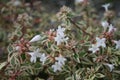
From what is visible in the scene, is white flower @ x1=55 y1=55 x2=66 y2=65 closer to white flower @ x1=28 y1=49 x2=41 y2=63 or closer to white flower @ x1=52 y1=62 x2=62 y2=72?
white flower @ x1=52 y1=62 x2=62 y2=72

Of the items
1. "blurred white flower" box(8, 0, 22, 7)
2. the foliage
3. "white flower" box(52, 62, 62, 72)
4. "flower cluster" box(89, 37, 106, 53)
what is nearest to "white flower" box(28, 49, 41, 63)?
the foliage

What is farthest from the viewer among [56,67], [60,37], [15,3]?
[15,3]

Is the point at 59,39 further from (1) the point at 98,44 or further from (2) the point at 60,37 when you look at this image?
(1) the point at 98,44

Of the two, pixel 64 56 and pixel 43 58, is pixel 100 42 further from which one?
pixel 43 58

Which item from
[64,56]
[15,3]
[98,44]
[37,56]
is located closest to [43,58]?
[37,56]

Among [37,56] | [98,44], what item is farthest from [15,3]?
[98,44]

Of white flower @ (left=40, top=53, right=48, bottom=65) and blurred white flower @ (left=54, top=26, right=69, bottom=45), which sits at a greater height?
blurred white flower @ (left=54, top=26, right=69, bottom=45)

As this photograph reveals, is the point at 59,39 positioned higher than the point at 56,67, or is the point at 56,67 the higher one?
the point at 59,39

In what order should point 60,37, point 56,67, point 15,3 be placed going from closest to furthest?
point 60,37, point 56,67, point 15,3

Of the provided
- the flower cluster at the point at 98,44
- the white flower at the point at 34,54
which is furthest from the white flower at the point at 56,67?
the flower cluster at the point at 98,44

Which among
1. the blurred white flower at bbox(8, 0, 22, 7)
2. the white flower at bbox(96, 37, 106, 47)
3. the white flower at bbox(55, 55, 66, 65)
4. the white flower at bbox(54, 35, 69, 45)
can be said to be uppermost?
the blurred white flower at bbox(8, 0, 22, 7)

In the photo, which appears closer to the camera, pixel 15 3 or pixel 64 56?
pixel 64 56

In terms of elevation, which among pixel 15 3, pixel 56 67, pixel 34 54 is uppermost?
pixel 15 3

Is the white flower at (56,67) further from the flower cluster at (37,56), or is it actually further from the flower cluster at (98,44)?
the flower cluster at (98,44)
